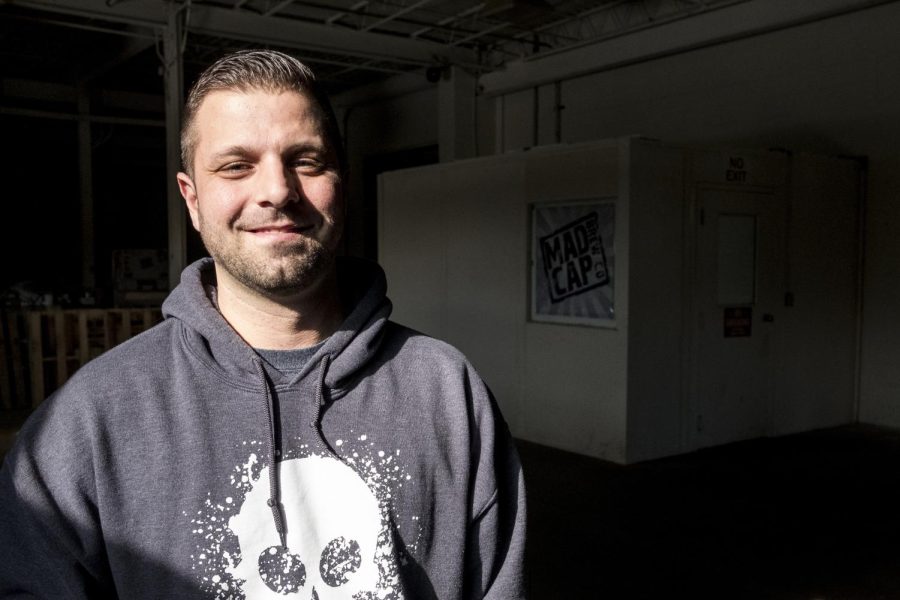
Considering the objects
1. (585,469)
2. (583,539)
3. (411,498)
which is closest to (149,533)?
(411,498)

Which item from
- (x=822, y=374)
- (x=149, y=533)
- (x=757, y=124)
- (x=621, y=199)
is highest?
(x=757, y=124)

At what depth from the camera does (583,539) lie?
4.31 metres

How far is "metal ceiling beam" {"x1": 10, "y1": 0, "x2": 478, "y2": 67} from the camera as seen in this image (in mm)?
7488

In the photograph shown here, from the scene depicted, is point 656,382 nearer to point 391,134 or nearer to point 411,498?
point 411,498

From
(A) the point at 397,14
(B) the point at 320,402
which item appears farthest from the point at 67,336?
(B) the point at 320,402

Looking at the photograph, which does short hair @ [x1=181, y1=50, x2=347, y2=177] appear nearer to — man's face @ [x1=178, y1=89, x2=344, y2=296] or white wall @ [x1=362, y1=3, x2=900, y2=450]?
man's face @ [x1=178, y1=89, x2=344, y2=296]

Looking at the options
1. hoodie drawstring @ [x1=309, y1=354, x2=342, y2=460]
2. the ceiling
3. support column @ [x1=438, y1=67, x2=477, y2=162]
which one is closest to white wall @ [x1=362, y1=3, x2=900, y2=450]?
the ceiling

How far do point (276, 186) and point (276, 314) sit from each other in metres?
0.24

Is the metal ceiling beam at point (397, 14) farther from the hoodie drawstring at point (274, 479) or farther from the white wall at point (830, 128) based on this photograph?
the hoodie drawstring at point (274, 479)

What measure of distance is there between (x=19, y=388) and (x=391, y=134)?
6.59 meters

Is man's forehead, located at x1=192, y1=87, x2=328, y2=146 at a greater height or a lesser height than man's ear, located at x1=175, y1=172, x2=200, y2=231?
greater

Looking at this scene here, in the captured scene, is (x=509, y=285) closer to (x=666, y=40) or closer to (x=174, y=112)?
(x=666, y=40)

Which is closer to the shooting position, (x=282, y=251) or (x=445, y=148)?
(x=282, y=251)

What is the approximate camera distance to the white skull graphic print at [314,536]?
1.27 metres
